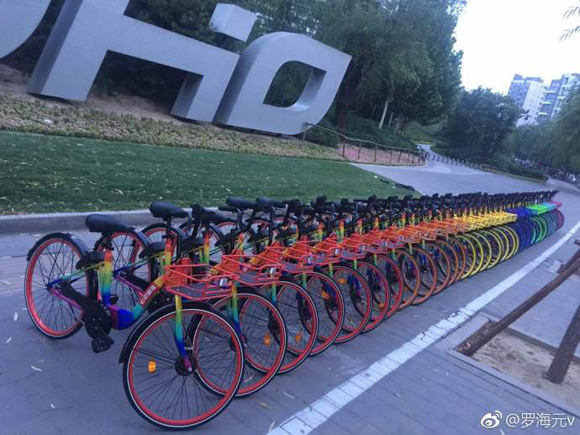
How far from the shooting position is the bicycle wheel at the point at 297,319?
344 centimetres

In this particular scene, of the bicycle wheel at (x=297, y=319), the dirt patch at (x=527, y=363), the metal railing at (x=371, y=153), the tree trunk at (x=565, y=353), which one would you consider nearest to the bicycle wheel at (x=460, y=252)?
the dirt patch at (x=527, y=363)

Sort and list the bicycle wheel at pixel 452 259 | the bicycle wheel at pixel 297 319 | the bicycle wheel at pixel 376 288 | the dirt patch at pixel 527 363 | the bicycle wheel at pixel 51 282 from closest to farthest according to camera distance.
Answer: the bicycle wheel at pixel 51 282 < the bicycle wheel at pixel 297 319 < the dirt patch at pixel 527 363 < the bicycle wheel at pixel 376 288 < the bicycle wheel at pixel 452 259

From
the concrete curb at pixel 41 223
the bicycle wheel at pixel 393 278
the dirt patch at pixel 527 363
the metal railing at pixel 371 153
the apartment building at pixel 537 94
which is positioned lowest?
the concrete curb at pixel 41 223

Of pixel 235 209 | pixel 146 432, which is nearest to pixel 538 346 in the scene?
pixel 235 209

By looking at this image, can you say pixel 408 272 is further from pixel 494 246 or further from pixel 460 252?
pixel 494 246

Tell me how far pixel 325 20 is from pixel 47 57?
15.9m

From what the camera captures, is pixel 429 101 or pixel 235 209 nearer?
pixel 235 209

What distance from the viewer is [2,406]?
8.44ft

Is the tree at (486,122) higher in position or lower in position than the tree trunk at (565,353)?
higher

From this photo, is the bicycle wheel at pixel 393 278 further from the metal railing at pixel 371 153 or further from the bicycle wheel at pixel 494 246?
the metal railing at pixel 371 153

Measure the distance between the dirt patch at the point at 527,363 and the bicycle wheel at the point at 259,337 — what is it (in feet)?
7.19

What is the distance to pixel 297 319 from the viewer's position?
3703 mm

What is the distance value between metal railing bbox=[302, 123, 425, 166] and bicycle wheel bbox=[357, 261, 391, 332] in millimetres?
15846

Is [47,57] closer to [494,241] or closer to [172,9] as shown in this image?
[172,9]
